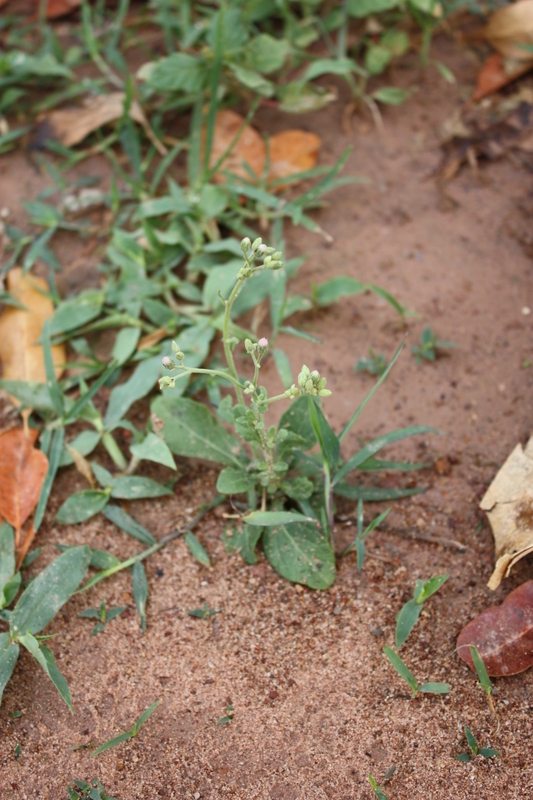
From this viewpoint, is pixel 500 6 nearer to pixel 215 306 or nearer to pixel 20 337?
pixel 215 306

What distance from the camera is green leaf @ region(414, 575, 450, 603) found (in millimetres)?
1728

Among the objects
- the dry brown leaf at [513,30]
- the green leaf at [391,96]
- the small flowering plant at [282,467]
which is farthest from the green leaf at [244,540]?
the dry brown leaf at [513,30]

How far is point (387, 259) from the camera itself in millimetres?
2496

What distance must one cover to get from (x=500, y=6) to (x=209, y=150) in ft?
4.63

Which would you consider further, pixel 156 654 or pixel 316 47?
pixel 316 47

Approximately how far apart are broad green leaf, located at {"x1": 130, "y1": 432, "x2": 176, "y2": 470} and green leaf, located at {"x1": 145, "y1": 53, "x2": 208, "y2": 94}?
137 cm

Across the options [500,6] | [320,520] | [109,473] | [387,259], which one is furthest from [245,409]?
[500,6]

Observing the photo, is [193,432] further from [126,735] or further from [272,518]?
[126,735]

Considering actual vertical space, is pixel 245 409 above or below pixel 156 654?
above

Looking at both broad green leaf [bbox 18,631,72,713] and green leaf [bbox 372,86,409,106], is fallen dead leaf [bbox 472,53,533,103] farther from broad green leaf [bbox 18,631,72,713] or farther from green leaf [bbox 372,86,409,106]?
broad green leaf [bbox 18,631,72,713]

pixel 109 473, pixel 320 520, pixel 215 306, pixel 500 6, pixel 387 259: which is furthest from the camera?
pixel 500 6

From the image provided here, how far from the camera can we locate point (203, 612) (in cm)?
183

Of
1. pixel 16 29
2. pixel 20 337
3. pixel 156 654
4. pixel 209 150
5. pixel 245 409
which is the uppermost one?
pixel 16 29

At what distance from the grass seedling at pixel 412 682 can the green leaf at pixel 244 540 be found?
16.7 inches
